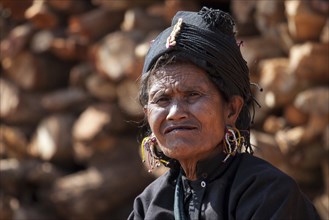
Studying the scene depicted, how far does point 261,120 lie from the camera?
16.5 feet

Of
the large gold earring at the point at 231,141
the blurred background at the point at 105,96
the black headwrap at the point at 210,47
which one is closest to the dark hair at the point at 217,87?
the black headwrap at the point at 210,47

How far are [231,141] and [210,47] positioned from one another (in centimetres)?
38

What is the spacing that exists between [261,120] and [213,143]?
2243mm

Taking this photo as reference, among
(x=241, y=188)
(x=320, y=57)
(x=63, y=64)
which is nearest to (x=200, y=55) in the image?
(x=241, y=188)

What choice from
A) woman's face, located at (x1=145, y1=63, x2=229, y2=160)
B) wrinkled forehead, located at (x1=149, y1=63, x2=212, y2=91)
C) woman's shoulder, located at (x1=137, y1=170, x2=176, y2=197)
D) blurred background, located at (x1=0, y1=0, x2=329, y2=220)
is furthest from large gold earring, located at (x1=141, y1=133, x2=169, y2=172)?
blurred background, located at (x1=0, y1=0, x2=329, y2=220)

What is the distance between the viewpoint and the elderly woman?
9.14 feet

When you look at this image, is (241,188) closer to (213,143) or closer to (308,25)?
(213,143)

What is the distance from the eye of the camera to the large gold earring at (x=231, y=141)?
287cm

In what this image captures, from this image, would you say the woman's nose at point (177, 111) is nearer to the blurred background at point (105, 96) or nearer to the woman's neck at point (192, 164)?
the woman's neck at point (192, 164)

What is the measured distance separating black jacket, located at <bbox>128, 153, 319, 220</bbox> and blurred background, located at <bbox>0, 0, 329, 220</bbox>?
1.80 meters

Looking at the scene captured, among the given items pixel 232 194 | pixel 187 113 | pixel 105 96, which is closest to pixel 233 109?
pixel 187 113

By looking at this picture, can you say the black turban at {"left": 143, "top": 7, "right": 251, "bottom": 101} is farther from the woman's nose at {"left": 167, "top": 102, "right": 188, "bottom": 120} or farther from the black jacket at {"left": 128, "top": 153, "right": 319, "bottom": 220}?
the black jacket at {"left": 128, "top": 153, "right": 319, "bottom": 220}

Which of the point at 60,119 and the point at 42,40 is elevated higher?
the point at 42,40

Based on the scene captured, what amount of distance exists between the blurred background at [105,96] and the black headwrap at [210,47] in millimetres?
1718
